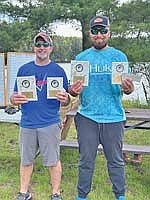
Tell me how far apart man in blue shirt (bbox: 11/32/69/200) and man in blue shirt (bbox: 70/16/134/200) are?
0.23 m

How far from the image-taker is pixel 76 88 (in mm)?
3289

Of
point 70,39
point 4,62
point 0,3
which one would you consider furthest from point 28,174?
point 70,39

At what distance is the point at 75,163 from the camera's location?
5066mm

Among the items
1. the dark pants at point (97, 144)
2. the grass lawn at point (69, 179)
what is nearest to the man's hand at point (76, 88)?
the dark pants at point (97, 144)

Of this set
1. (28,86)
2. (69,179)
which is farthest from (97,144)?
(69,179)

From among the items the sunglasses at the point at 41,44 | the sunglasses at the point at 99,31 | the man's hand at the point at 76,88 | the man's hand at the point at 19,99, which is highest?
the sunglasses at the point at 99,31

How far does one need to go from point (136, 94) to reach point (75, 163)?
624 cm

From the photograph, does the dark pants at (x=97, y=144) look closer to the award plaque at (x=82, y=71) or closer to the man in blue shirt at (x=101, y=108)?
the man in blue shirt at (x=101, y=108)

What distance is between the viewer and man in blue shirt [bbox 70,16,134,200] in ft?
10.9

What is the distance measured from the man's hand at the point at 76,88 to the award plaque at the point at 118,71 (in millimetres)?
260

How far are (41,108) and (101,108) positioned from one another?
0.52 meters

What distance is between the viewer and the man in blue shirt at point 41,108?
11.5ft

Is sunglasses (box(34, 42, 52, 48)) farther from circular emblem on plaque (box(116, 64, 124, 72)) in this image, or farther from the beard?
circular emblem on plaque (box(116, 64, 124, 72))

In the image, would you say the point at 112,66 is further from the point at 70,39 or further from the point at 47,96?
the point at 70,39
